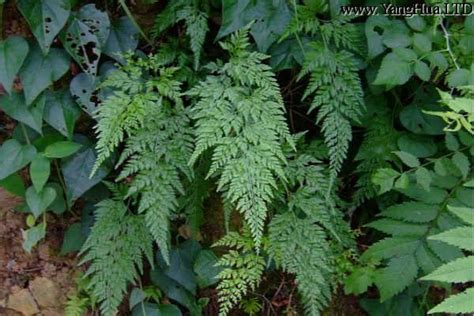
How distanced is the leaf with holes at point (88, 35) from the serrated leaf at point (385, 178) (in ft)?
3.12

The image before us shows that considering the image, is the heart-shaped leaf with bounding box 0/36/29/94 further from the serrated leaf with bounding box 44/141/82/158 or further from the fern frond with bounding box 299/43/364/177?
the fern frond with bounding box 299/43/364/177

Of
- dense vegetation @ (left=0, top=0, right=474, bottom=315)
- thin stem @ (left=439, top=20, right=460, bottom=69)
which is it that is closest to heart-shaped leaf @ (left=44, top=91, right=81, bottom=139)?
dense vegetation @ (left=0, top=0, right=474, bottom=315)

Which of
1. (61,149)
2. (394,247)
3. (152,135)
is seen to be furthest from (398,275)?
(61,149)

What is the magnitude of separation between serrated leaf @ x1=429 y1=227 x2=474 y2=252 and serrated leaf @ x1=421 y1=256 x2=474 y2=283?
0.06 m

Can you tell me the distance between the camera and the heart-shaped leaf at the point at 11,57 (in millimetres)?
1648

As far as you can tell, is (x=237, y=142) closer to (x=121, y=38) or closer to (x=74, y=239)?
(x=121, y=38)

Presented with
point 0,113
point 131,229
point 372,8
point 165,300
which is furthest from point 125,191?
point 372,8

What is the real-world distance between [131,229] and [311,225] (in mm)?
578

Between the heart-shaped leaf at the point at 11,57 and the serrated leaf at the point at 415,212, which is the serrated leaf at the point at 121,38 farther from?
the serrated leaf at the point at 415,212

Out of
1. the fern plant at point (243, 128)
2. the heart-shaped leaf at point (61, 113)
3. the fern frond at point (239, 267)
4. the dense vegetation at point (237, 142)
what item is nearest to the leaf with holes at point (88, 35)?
the dense vegetation at point (237, 142)

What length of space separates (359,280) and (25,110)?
47.2 inches

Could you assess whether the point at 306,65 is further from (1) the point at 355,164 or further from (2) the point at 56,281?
(2) the point at 56,281

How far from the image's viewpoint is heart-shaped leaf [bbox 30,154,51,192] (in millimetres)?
1742

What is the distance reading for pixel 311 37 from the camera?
1749 millimetres
